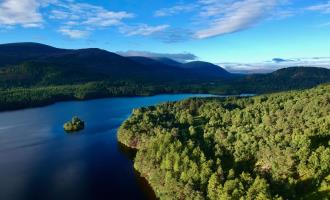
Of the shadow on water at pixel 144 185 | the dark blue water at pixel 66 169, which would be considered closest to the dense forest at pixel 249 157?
the shadow on water at pixel 144 185

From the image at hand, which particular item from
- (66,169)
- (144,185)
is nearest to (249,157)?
(144,185)

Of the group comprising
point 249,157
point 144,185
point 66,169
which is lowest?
point 144,185

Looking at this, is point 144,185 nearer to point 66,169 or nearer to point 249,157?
point 249,157

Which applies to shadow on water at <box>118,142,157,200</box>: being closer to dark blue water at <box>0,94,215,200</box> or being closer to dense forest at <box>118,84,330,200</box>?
dark blue water at <box>0,94,215,200</box>

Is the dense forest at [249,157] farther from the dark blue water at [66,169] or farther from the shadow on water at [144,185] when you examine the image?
the dark blue water at [66,169]

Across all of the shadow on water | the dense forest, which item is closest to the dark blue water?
the shadow on water

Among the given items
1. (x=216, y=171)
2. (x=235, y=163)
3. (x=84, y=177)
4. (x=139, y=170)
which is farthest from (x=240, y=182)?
(x=84, y=177)

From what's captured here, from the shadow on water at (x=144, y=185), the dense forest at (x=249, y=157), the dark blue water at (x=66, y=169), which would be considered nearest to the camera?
the dense forest at (x=249, y=157)

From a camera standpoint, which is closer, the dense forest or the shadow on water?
the dense forest
